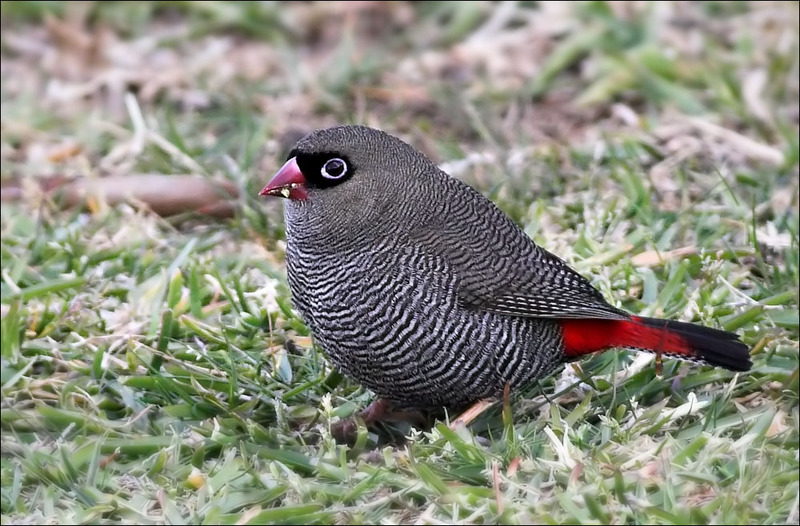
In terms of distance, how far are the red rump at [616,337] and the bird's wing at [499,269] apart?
0.22 feet

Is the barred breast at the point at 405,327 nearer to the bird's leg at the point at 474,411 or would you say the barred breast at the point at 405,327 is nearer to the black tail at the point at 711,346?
the bird's leg at the point at 474,411

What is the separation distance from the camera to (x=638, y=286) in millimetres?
5238

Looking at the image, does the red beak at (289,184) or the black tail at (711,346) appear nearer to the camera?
the black tail at (711,346)


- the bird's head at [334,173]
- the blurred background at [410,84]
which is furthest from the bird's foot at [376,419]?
the blurred background at [410,84]

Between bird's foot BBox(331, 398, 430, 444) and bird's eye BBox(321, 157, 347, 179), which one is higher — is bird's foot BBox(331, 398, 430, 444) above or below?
below

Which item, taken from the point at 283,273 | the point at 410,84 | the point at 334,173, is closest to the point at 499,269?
the point at 334,173

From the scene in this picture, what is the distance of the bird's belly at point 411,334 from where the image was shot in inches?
165

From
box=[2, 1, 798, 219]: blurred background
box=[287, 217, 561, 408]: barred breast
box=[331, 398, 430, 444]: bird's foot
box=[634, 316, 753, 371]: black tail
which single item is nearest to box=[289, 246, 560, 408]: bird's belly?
box=[287, 217, 561, 408]: barred breast

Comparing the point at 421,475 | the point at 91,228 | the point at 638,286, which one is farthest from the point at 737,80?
the point at 421,475

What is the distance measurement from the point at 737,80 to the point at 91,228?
3642mm

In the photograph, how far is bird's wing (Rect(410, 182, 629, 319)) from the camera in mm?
4305

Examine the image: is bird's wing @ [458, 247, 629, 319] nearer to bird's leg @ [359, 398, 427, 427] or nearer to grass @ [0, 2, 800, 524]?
grass @ [0, 2, 800, 524]

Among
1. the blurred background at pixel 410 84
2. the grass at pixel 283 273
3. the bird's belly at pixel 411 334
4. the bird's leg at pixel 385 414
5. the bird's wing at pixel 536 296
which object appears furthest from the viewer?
the blurred background at pixel 410 84

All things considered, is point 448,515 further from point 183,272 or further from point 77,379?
point 183,272
